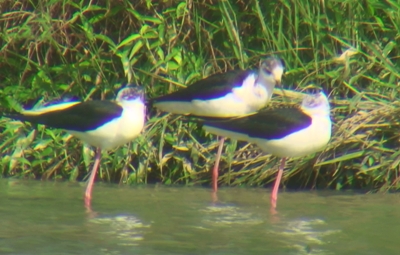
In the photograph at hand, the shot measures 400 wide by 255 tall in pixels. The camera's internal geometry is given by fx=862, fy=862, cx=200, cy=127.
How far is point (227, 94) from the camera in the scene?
7.45 m

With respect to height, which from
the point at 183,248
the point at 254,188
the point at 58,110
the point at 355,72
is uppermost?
the point at 355,72

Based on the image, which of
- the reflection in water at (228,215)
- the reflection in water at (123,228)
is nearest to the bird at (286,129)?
the reflection in water at (228,215)

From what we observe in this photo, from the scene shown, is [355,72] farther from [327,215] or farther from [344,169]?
[327,215]

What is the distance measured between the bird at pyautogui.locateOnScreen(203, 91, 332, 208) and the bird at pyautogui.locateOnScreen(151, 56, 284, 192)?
1.38 feet

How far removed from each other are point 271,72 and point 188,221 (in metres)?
2.01

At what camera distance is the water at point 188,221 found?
196 inches

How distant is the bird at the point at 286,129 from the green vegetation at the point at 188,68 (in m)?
0.47

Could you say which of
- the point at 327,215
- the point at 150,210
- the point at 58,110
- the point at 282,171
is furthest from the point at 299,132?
the point at 58,110

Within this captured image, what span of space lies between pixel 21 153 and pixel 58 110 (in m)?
0.79

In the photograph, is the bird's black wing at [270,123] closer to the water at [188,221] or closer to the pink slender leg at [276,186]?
the pink slender leg at [276,186]

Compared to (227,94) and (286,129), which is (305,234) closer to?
(286,129)

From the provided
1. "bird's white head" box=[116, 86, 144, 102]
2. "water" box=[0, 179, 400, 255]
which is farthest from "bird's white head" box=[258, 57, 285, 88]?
"bird's white head" box=[116, 86, 144, 102]

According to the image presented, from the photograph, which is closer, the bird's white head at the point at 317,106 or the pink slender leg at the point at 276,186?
the pink slender leg at the point at 276,186

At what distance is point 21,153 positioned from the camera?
747cm
